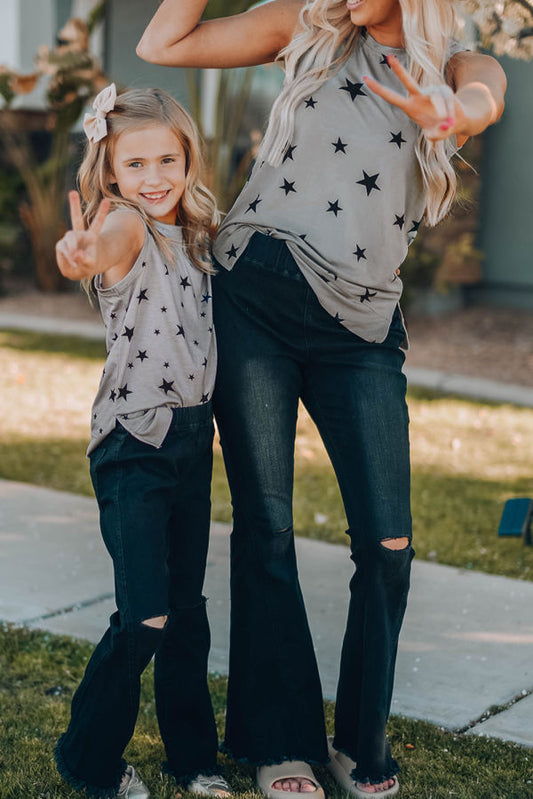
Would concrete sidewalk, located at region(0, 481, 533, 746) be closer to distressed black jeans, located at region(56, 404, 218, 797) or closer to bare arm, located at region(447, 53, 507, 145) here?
distressed black jeans, located at region(56, 404, 218, 797)

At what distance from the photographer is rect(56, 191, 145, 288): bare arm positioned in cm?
230

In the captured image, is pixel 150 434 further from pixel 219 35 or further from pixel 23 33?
pixel 23 33

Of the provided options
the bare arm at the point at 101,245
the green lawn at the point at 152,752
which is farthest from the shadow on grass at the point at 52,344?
the bare arm at the point at 101,245

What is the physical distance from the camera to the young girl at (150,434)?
251 centimetres

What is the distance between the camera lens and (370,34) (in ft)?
8.63

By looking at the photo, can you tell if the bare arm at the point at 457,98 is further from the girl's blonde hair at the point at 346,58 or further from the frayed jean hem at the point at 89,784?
the frayed jean hem at the point at 89,784

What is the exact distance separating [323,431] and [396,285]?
0.38 meters

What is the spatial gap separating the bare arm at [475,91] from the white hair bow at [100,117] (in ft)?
2.55

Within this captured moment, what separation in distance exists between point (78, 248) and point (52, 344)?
7.29m

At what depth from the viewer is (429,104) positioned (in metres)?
2.22

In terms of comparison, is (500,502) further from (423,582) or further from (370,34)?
(370,34)

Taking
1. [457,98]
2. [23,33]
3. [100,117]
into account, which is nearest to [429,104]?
[457,98]

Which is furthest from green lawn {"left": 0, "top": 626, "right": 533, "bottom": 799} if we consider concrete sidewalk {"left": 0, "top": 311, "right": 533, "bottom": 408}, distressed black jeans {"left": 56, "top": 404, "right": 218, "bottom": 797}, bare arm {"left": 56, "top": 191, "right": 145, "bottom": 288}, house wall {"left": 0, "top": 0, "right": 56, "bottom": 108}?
house wall {"left": 0, "top": 0, "right": 56, "bottom": 108}

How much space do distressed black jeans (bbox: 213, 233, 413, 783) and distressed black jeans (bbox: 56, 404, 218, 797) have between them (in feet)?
0.41
